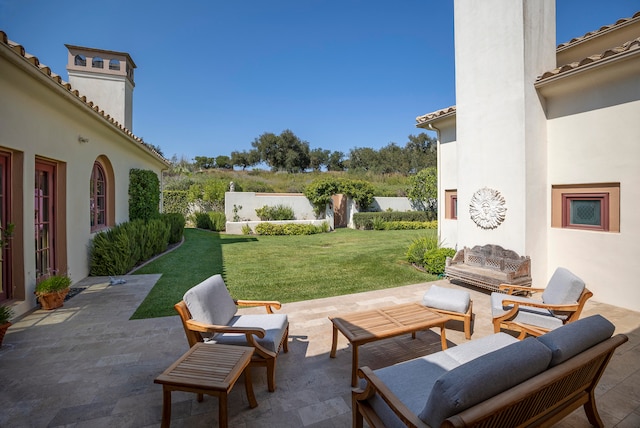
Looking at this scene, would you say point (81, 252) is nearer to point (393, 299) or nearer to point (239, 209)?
point (393, 299)

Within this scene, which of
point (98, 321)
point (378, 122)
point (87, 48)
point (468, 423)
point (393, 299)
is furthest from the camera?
point (378, 122)

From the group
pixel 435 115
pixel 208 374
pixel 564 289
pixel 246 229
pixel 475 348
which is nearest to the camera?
pixel 208 374

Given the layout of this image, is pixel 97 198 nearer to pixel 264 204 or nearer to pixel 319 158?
pixel 264 204

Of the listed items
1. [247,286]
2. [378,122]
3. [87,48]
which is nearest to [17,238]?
[247,286]

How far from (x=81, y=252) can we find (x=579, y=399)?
917cm

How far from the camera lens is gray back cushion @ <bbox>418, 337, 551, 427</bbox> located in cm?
159

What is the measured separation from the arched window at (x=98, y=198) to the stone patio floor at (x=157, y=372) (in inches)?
150

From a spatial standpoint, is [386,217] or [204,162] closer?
[386,217]

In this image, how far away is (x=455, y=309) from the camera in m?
4.21

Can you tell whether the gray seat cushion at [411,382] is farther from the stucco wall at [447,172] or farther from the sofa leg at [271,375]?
the stucco wall at [447,172]

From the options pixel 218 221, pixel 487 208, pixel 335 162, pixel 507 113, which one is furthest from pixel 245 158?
pixel 507 113

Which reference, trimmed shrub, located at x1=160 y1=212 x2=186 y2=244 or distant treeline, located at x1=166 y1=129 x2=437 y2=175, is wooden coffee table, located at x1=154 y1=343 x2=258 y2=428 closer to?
trimmed shrub, located at x1=160 y1=212 x2=186 y2=244

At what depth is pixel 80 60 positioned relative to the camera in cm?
1238

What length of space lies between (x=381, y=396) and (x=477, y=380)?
683 mm
